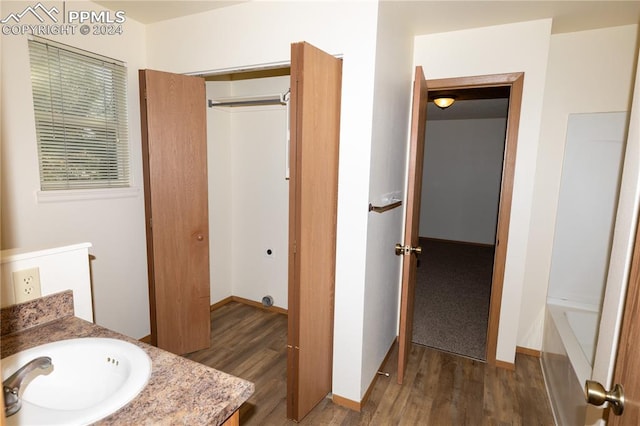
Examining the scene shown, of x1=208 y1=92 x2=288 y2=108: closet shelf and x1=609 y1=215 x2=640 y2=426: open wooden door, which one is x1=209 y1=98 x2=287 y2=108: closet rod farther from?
x1=609 y1=215 x2=640 y2=426: open wooden door

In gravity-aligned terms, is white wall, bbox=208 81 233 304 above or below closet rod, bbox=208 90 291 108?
below

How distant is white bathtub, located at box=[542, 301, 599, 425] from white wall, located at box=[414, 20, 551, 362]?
262 mm

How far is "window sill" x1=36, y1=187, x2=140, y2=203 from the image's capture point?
7.02 ft

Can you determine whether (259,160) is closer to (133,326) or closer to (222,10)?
(222,10)

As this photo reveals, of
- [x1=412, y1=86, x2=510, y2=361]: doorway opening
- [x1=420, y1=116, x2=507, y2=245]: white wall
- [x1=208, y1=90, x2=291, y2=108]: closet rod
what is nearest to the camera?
[x1=208, y1=90, x2=291, y2=108]: closet rod

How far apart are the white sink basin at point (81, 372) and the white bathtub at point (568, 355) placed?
2033 millimetres

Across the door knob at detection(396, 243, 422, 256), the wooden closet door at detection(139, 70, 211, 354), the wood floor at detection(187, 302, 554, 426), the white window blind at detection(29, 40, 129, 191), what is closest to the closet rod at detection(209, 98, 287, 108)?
the wooden closet door at detection(139, 70, 211, 354)

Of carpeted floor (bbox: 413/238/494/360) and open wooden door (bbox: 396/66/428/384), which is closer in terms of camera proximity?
open wooden door (bbox: 396/66/428/384)

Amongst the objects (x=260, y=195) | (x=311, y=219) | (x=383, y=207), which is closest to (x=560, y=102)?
(x=383, y=207)

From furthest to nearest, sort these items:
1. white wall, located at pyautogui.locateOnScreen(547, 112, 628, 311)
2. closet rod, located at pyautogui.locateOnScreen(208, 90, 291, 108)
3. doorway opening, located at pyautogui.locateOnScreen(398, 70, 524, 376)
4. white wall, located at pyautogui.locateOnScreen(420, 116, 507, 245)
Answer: white wall, located at pyautogui.locateOnScreen(420, 116, 507, 245) → closet rod, located at pyautogui.locateOnScreen(208, 90, 291, 108) → white wall, located at pyautogui.locateOnScreen(547, 112, 628, 311) → doorway opening, located at pyautogui.locateOnScreen(398, 70, 524, 376)

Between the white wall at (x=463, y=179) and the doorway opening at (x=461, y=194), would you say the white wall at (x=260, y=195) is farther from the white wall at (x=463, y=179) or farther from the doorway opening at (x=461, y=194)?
the white wall at (x=463, y=179)

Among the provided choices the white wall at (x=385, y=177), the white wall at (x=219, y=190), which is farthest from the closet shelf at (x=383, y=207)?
the white wall at (x=219, y=190)

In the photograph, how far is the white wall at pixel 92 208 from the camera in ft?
6.44

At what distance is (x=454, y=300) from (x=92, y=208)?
376cm
